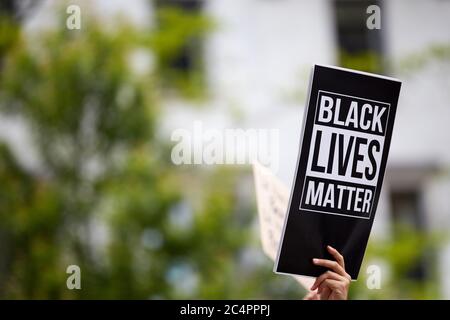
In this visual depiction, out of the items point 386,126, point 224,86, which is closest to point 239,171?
point 224,86

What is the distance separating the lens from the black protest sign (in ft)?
7.43

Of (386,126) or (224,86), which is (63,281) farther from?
(386,126)

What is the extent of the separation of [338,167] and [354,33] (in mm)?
6990

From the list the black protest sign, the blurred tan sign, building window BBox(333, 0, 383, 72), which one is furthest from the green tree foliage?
the black protest sign

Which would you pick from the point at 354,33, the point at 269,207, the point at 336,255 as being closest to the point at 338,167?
the point at 336,255

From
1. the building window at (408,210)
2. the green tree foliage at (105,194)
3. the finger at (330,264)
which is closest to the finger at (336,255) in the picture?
the finger at (330,264)

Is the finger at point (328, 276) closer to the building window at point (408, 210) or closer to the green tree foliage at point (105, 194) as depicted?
the green tree foliage at point (105, 194)

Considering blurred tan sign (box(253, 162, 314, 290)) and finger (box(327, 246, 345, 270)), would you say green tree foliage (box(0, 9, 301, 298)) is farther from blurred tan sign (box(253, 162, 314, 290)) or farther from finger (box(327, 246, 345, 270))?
finger (box(327, 246, 345, 270))

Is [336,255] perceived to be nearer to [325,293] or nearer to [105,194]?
[325,293]

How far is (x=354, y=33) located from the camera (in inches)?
361

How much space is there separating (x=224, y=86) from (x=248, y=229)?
7.08ft

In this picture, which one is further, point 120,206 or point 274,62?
point 274,62

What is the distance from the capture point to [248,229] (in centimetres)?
632

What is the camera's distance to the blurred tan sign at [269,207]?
8.59ft
